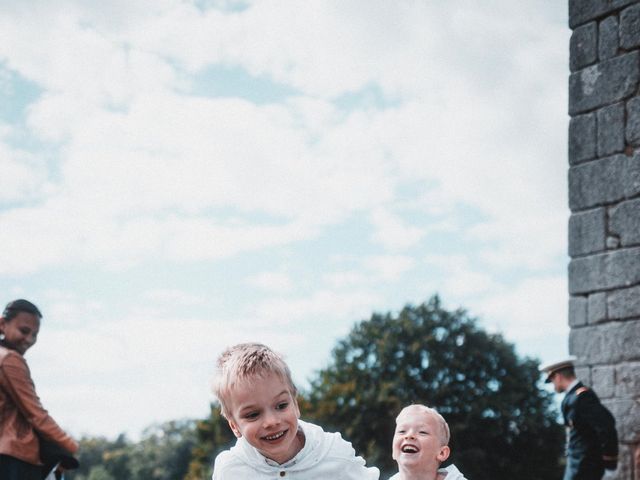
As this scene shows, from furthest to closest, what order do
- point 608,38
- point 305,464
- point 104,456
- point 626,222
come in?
1. point 104,456
2. point 608,38
3. point 626,222
4. point 305,464

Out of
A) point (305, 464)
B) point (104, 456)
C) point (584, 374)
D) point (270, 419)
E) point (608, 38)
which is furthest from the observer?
point (104, 456)

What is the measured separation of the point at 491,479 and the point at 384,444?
3.38 meters

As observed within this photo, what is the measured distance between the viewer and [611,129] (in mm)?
6996

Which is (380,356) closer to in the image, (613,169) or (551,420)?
(551,420)

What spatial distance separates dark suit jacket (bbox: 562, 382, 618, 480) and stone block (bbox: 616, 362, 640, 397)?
26 cm

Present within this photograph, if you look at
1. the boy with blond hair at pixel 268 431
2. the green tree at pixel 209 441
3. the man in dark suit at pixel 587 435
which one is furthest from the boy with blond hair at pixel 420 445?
the green tree at pixel 209 441

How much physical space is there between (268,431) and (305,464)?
229 mm

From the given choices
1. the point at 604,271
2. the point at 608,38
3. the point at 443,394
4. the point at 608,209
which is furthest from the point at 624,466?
the point at 443,394

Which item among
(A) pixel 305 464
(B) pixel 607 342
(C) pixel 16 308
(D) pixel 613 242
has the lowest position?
(A) pixel 305 464

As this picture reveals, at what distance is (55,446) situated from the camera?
5059 millimetres

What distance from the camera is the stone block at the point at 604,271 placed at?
6719 millimetres

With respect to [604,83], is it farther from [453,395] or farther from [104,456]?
[104,456]

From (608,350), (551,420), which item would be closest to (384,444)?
(551,420)

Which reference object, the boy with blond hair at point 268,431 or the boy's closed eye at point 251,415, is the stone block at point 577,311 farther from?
the boy's closed eye at point 251,415
